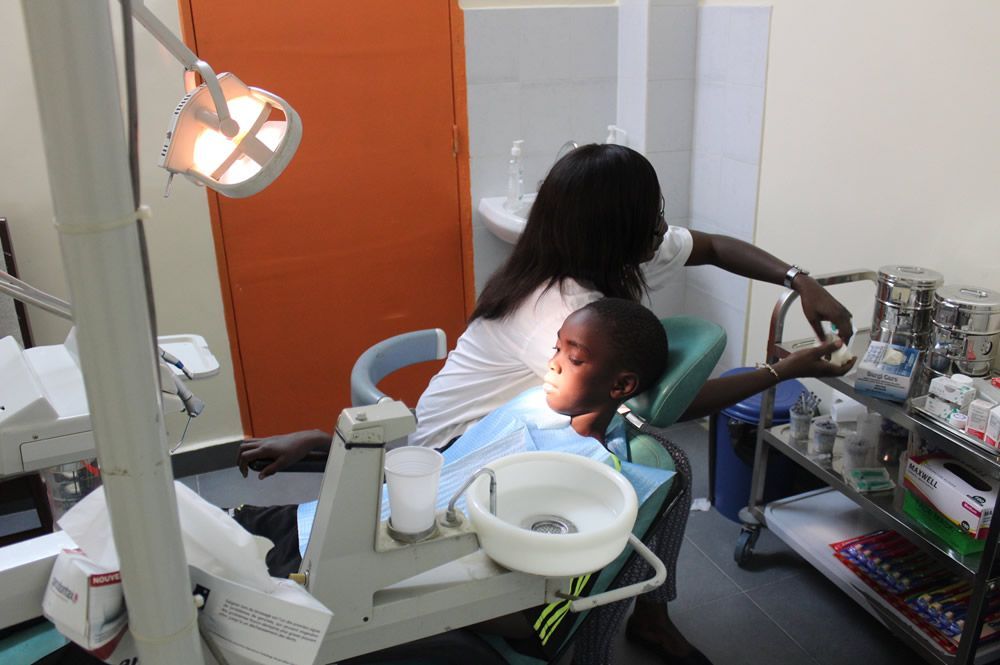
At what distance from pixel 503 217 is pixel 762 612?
1415 mm

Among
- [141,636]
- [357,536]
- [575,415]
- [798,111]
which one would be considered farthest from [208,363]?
[798,111]

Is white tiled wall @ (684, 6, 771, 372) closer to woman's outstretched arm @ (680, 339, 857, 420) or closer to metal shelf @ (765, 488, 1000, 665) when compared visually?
metal shelf @ (765, 488, 1000, 665)

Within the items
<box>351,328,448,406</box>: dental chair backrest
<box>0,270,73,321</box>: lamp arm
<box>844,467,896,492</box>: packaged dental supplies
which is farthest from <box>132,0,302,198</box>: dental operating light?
<box>844,467,896,492</box>: packaged dental supplies

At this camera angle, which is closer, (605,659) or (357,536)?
(357,536)

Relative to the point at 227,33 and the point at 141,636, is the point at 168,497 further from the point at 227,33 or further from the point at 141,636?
the point at 227,33

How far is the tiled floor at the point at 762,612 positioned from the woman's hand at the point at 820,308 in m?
0.75

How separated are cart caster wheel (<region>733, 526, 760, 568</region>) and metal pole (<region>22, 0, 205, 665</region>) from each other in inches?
73.0

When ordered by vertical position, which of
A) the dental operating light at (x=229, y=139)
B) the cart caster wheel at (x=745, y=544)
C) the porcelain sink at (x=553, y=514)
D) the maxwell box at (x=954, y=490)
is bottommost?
the cart caster wheel at (x=745, y=544)

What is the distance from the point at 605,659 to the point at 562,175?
94 cm

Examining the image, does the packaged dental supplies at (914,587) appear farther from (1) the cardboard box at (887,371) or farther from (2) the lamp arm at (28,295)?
(2) the lamp arm at (28,295)

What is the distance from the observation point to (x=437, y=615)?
86cm

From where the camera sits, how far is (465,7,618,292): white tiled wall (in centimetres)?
273

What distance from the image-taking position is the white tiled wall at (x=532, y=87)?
273 centimetres

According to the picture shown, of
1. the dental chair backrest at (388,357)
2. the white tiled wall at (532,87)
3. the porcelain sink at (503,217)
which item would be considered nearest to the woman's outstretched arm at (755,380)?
the dental chair backrest at (388,357)
